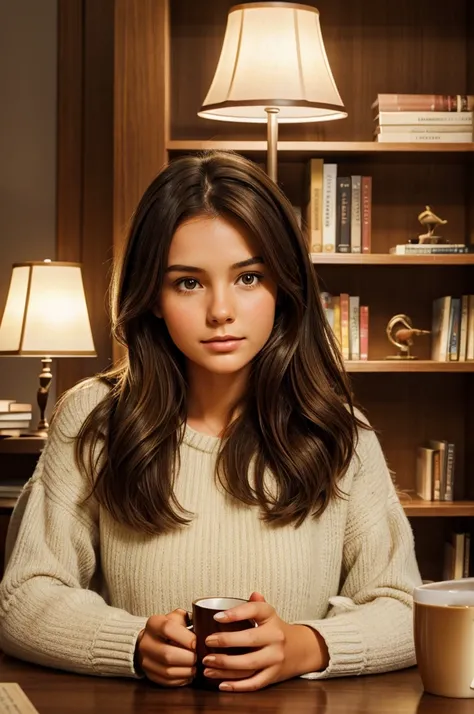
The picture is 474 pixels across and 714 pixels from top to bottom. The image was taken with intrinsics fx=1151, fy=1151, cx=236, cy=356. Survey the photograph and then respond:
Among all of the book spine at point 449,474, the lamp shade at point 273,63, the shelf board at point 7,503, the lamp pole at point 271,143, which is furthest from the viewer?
the book spine at point 449,474

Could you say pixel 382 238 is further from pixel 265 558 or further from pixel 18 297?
pixel 265 558

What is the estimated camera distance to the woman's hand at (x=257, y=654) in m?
1.13

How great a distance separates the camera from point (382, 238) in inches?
149

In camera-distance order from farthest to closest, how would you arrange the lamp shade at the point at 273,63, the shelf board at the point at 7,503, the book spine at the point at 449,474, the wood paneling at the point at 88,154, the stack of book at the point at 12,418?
1. the wood paneling at the point at 88,154
2. the book spine at the point at 449,474
3. the stack of book at the point at 12,418
4. the shelf board at the point at 7,503
5. the lamp shade at the point at 273,63

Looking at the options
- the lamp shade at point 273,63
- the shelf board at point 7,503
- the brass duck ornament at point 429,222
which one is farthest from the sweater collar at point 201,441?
the brass duck ornament at point 429,222

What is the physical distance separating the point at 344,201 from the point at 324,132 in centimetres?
31

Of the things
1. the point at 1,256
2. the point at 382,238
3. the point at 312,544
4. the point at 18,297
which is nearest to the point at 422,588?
the point at 312,544

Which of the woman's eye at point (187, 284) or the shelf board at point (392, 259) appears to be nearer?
the woman's eye at point (187, 284)

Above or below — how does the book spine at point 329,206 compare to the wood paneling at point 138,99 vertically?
below

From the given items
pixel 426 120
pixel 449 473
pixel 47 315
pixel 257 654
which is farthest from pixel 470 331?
pixel 257 654

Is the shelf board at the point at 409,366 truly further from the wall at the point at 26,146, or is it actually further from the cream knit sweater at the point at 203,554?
the cream knit sweater at the point at 203,554

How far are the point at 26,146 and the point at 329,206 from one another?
1.10 metres

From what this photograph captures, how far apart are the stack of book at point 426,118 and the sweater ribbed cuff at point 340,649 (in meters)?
2.47

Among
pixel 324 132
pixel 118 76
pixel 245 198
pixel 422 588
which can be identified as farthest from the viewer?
pixel 324 132
